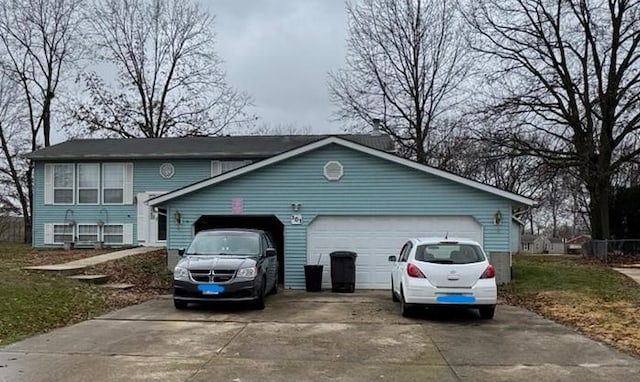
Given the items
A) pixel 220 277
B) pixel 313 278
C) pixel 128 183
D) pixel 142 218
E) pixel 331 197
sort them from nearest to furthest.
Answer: pixel 220 277 < pixel 313 278 < pixel 331 197 < pixel 142 218 < pixel 128 183

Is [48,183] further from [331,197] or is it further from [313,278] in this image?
[313,278]

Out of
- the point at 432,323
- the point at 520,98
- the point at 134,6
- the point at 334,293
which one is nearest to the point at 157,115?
the point at 134,6

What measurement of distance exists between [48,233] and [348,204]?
1423 centimetres

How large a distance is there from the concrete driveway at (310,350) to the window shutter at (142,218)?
40.2 feet

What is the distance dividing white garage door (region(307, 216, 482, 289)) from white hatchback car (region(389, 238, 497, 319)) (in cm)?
530

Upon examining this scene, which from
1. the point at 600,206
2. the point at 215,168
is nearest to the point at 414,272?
the point at 215,168

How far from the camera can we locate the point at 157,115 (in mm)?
36656

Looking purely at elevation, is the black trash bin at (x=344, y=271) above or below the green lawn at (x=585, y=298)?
above

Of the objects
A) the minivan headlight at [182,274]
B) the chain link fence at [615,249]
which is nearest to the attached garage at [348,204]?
the minivan headlight at [182,274]

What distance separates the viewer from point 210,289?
1129cm

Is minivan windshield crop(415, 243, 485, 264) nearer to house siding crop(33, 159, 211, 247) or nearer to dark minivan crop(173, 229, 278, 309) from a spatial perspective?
dark minivan crop(173, 229, 278, 309)

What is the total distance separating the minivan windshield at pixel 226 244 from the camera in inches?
502

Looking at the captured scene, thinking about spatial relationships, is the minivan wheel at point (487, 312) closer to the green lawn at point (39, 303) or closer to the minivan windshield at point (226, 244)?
the minivan windshield at point (226, 244)

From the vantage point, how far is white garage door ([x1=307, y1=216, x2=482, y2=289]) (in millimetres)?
16312
